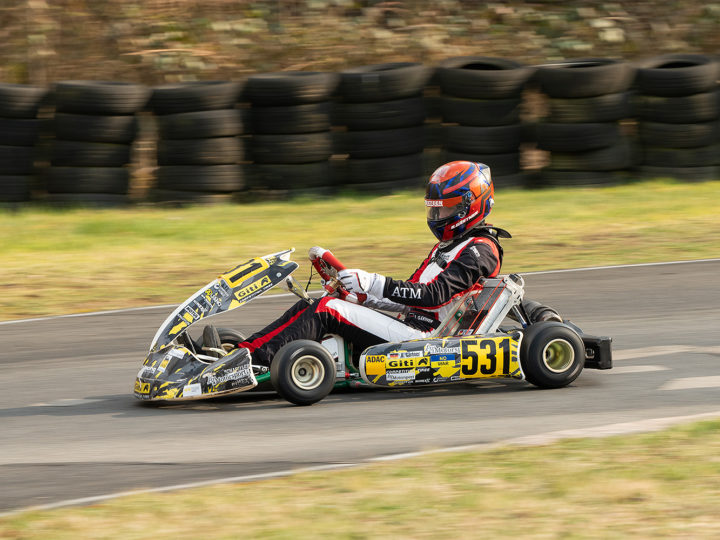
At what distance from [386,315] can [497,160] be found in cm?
735

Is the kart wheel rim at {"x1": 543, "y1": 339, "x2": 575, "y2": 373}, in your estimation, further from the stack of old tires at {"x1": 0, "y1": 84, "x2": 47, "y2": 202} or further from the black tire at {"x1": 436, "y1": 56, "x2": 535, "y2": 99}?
the stack of old tires at {"x1": 0, "y1": 84, "x2": 47, "y2": 202}

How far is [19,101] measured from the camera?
12023 millimetres

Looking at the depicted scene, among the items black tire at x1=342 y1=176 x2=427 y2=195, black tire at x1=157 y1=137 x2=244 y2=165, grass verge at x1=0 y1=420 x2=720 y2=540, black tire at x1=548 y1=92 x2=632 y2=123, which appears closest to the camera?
grass verge at x1=0 y1=420 x2=720 y2=540

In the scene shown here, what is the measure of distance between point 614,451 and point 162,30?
14.0m

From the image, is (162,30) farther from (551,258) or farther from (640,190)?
(551,258)

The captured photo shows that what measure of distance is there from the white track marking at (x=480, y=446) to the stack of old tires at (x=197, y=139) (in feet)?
25.6

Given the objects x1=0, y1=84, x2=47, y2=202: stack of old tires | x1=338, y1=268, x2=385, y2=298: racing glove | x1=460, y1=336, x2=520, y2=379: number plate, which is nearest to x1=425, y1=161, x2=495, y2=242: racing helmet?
x1=338, y1=268, x2=385, y2=298: racing glove

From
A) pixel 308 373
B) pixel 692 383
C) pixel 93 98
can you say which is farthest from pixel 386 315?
pixel 93 98

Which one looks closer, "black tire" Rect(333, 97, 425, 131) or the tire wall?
the tire wall

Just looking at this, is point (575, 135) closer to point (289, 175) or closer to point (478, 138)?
point (478, 138)

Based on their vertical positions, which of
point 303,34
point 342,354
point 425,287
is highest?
point 303,34

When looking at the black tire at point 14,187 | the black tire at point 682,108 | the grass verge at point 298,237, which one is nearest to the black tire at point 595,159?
the grass verge at point 298,237

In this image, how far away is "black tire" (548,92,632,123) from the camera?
1254 cm

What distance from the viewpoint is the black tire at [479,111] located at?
494 inches
